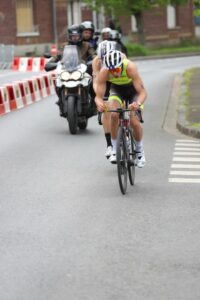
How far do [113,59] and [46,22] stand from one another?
4705 cm

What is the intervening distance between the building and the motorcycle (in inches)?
1473

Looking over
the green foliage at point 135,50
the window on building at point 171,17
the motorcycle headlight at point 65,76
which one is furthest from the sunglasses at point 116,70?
the window on building at point 171,17

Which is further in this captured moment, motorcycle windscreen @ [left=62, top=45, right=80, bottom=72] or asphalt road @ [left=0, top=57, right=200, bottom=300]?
motorcycle windscreen @ [left=62, top=45, right=80, bottom=72]

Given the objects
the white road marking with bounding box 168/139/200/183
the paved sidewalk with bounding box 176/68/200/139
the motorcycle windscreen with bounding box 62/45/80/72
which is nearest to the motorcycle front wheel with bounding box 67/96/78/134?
the motorcycle windscreen with bounding box 62/45/80/72

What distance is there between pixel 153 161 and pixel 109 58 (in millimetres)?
2847

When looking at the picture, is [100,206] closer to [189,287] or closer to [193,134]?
[189,287]

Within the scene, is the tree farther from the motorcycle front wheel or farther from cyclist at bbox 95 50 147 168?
cyclist at bbox 95 50 147 168

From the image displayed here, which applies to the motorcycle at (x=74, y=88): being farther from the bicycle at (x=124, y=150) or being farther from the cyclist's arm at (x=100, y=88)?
the bicycle at (x=124, y=150)

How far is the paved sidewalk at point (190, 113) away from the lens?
1745 cm

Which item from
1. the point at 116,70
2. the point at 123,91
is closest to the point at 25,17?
the point at 123,91

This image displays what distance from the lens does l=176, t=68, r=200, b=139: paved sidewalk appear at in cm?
1745

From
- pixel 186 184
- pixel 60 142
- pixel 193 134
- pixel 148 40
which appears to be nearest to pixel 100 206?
pixel 186 184

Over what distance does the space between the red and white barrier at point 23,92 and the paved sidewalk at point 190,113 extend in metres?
3.76

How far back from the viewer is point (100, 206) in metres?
10.2
